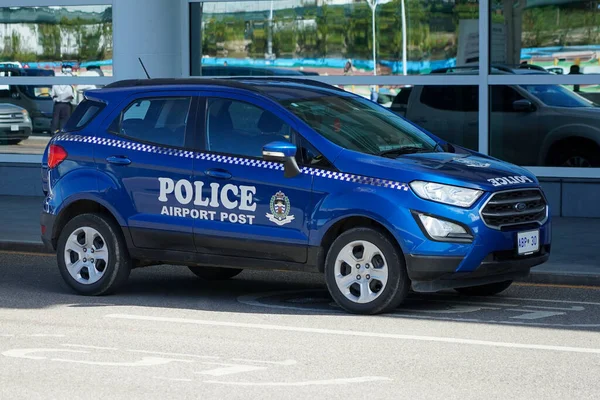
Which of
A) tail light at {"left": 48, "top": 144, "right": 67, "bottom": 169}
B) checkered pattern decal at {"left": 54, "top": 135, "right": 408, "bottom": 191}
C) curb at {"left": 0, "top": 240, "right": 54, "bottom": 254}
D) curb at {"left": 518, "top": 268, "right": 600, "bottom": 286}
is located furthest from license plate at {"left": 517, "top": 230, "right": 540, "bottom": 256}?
curb at {"left": 0, "top": 240, "right": 54, "bottom": 254}

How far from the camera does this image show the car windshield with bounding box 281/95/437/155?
9664 mm

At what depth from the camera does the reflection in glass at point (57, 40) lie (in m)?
19.0

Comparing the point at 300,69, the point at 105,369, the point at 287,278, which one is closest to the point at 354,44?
the point at 300,69

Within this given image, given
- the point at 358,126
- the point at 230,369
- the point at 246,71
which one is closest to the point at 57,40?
the point at 246,71

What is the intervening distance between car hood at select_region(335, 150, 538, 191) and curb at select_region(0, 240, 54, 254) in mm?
5152

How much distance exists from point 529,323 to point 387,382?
2.28 metres

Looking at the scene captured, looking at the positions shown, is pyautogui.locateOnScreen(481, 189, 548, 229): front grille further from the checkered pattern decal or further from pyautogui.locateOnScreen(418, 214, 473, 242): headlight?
the checkered pattern decal

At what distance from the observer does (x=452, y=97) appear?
16.6 m

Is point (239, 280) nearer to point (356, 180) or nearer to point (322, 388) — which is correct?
point (356, 180)

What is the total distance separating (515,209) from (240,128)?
2.21m

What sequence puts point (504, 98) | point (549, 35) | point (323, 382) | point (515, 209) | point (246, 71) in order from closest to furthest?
point (323, 382)
point (515, 209)
point (549, 35)
point (504, 98)
point (246, 71)

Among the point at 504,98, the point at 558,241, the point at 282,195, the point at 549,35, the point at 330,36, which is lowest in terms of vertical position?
the point at 558,241

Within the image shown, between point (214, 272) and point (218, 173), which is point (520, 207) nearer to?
point (218, 173)

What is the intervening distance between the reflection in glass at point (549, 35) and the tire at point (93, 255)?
7.47 m
